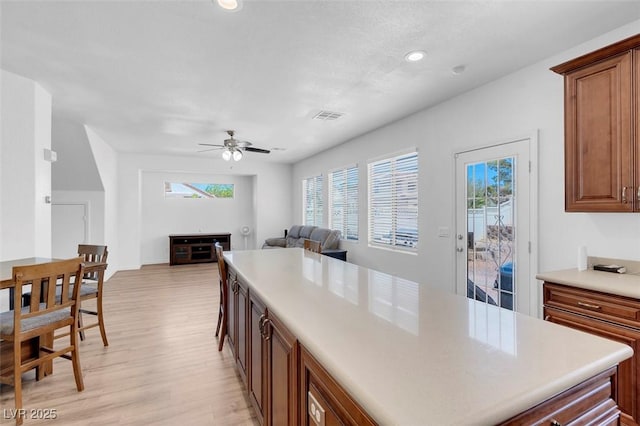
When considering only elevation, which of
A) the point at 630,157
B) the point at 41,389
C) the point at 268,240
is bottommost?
the point at 41,389

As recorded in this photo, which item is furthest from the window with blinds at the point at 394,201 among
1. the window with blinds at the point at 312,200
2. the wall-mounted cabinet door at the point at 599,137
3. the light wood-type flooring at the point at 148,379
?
the light wood-type flooring at the point at 148,379

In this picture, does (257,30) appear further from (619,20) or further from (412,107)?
(619,20)

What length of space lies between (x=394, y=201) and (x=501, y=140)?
1.91 m

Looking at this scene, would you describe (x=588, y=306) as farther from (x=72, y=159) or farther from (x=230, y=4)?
(x=72, y=159)

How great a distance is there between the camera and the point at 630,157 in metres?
2.00

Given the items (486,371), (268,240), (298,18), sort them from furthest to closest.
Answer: (268,240), (298,18), (486,371)

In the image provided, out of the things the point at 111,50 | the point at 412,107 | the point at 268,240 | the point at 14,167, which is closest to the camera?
the point at 111,50

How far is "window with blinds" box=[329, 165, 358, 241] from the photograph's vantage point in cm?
597

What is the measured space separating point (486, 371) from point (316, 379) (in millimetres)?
518

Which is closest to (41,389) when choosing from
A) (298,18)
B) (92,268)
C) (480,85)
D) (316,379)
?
(92,268)

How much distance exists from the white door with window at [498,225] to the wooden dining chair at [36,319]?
3745 millimetres

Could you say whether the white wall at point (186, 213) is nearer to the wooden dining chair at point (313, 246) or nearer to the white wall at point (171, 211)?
the white wall at point (171, 211)

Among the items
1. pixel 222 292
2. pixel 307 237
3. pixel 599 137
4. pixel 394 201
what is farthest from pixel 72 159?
pixel 599 137

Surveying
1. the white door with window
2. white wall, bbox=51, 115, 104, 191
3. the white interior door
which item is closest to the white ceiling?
white wall, bbox=51, 115, 104, 191
